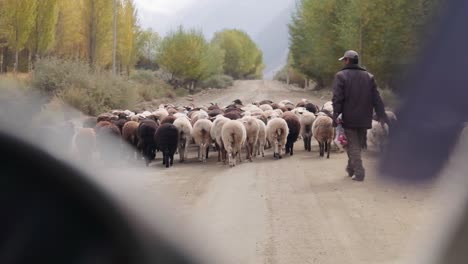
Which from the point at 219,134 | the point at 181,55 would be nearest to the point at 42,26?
the point at 181,55

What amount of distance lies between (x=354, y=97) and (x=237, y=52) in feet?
370

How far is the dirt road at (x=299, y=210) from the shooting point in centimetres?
639

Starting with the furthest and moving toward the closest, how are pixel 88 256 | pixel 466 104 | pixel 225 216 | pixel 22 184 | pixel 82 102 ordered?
pixel 82 102 < pixel 466 104 < pixel 225 216 < pixel 88 256 < pixel 22 184

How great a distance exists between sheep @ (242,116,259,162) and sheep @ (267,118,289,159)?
41 cm

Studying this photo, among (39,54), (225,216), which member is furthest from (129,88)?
(225,216)

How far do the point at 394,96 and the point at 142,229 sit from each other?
30.8 metres

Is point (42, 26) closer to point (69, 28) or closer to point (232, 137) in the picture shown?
point (69, 28)

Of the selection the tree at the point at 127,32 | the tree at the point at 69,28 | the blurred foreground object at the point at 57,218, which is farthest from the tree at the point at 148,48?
the blurred foreground object at the point at 57,218

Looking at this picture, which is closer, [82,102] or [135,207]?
[135,207]

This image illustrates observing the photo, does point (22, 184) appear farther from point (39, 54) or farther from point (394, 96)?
point (39, 54)

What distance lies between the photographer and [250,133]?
15180 millimetres

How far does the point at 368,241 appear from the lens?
6805 millimetres

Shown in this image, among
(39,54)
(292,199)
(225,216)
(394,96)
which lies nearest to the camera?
(225,216)

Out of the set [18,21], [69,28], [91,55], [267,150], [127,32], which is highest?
[127,32]
